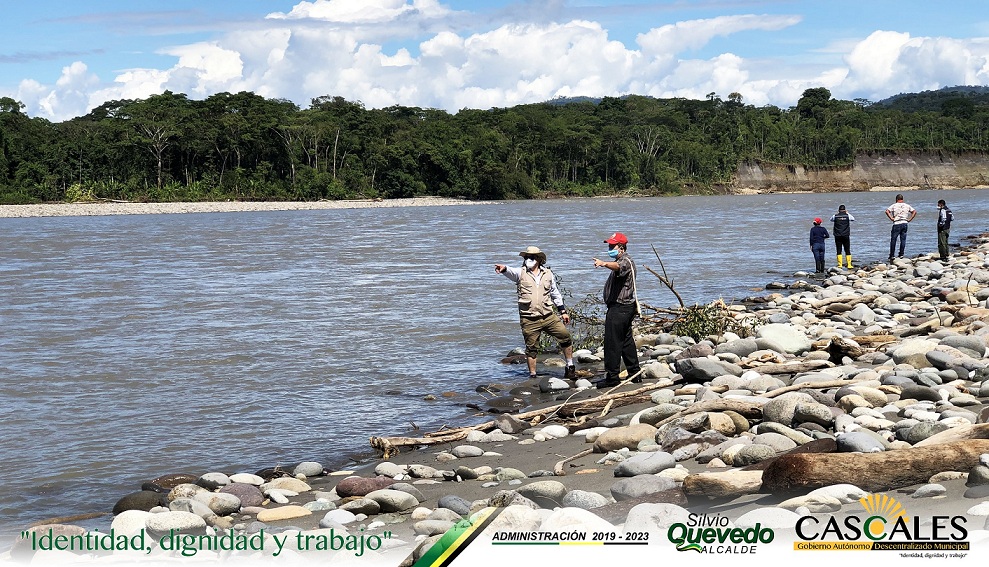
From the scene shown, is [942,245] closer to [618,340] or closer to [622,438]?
[618,340]

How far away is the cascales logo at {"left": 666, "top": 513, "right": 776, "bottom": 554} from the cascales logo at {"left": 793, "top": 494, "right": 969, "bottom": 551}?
0.18m

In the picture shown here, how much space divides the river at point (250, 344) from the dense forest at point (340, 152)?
6099cm

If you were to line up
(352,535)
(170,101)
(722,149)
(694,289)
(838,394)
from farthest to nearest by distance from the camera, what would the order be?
(722,149) → (170,101) → (694,289) → (838,394) → (352,535)

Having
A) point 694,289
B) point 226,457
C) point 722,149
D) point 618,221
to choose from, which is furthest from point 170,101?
point 226,457

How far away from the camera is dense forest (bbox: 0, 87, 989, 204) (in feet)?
315

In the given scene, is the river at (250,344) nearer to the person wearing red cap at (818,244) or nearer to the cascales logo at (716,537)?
the person wearing red cap at (818,244)

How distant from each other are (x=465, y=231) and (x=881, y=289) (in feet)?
108

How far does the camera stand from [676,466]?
21.4ft

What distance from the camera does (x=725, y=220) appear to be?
58.1 metres

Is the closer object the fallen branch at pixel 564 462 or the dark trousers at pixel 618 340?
the fallen branch at pixel 564 462

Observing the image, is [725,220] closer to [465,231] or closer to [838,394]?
[465,231]

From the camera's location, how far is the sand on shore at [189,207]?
84.2m

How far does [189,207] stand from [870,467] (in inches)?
3543

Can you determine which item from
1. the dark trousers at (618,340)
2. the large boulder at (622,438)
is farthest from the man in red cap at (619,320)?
the large boulder at (622,438)
